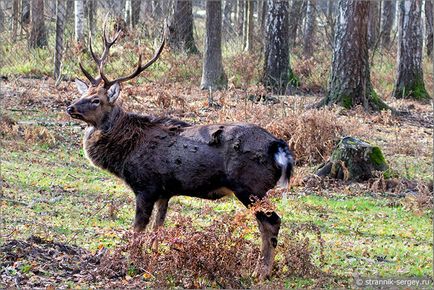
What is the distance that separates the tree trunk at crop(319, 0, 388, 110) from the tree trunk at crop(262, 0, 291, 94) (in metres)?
3.66

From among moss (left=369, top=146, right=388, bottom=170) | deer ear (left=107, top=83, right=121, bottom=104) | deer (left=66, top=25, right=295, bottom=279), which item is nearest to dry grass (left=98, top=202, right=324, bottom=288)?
deer (left=66, top=25, right=295, bottom=279)

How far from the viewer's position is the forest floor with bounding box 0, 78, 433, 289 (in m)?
7.54

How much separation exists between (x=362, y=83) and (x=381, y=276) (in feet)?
33.9

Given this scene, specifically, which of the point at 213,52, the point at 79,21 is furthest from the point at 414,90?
the point at 79,21

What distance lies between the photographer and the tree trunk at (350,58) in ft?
58.7

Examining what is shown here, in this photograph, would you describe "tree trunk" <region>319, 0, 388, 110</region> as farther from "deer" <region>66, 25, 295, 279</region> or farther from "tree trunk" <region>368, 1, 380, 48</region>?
"tree trunk" <region>368, 1, 380, 48</region>

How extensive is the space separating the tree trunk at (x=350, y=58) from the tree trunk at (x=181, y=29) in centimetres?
701

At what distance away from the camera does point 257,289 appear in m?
7.39

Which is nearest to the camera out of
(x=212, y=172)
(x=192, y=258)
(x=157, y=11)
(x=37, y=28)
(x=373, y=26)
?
(x=192, y=258)

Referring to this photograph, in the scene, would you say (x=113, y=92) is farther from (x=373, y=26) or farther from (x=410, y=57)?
(x=373, y=26)

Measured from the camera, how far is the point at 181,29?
25.6 metres

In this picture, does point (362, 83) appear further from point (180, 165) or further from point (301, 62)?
point (180, 165)

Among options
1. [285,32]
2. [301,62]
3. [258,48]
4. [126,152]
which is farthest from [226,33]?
[126,152]

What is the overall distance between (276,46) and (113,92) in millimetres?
12792
